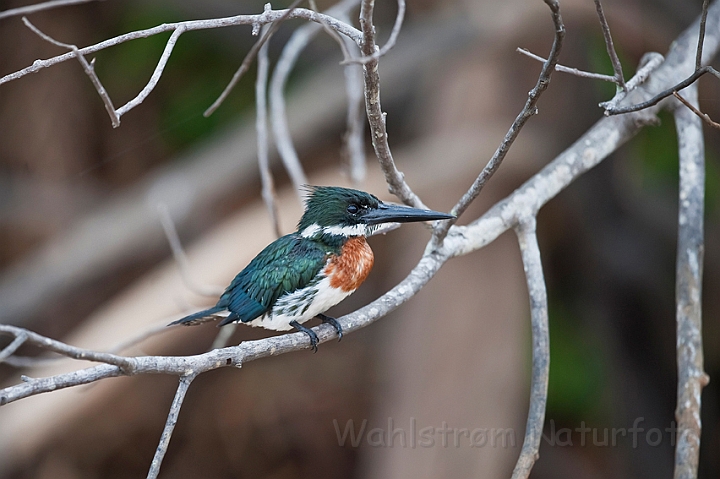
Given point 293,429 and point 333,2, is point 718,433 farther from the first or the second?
point 333,2

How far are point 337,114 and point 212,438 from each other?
2293mm

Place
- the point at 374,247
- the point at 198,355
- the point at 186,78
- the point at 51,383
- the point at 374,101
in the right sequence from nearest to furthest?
the point at 51,383 → the point at 198,355 → the point at 374,101 → the point at 186,78 → the point at 374,247

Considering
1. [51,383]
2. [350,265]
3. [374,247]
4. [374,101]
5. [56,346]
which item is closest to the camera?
[56,346]

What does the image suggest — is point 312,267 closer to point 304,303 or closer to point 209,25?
point 304,303

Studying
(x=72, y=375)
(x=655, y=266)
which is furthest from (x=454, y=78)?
(x=72, y=375)

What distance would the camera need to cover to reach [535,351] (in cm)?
198

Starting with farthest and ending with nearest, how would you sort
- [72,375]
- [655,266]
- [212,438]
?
[212,438]
[655,266]
[72,375]

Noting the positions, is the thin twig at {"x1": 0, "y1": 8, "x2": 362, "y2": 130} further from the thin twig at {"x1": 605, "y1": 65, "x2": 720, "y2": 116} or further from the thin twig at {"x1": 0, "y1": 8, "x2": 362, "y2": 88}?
the thin twig at {"x1": 605, "y1": 65, "x2": 720, "y2": 116}

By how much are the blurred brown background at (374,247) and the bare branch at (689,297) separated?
5.31 ft

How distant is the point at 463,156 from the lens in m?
4.06

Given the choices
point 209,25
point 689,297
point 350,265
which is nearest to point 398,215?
point 350,265

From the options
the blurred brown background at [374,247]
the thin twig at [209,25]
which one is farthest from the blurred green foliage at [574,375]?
the thin twig at [209,25]

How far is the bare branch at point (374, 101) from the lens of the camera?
1.37m

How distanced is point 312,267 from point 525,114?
837 millimetres
